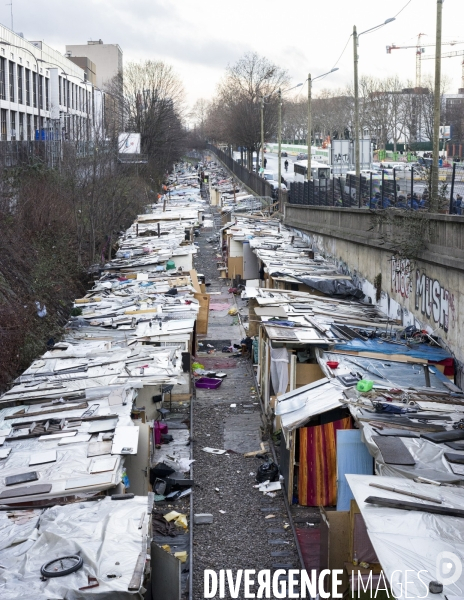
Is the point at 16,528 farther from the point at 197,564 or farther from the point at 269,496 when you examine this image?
the point at 269,496

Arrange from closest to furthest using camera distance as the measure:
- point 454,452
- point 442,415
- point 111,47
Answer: point 454,452 < point 442,415 < point 111,47

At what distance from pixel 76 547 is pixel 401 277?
12534 mm

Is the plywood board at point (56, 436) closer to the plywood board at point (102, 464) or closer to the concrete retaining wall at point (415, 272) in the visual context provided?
the plywood board at point (102, 464)

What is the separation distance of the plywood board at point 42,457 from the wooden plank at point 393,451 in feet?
14.2

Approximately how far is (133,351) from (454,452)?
8.00 metres

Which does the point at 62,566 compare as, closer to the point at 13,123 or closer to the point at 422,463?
the point at 422,463

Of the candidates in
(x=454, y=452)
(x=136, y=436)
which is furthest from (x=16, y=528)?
(x=454, y=452)

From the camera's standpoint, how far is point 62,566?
7430mm

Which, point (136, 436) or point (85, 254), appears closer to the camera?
point (136, 436)

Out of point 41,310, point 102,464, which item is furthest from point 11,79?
point 102,464

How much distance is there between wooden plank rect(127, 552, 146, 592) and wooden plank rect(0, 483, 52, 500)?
219 cm

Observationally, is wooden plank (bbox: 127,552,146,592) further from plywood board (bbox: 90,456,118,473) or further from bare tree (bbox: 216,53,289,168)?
bare tree (bbox: 216,53,289,168)

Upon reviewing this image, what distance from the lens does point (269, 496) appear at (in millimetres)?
13031

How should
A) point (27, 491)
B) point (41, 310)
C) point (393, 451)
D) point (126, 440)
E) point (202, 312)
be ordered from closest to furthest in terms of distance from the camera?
point (27, 491) → point (393, 451) → point (126, 440) → point (41, 310) → point (202, 312)
